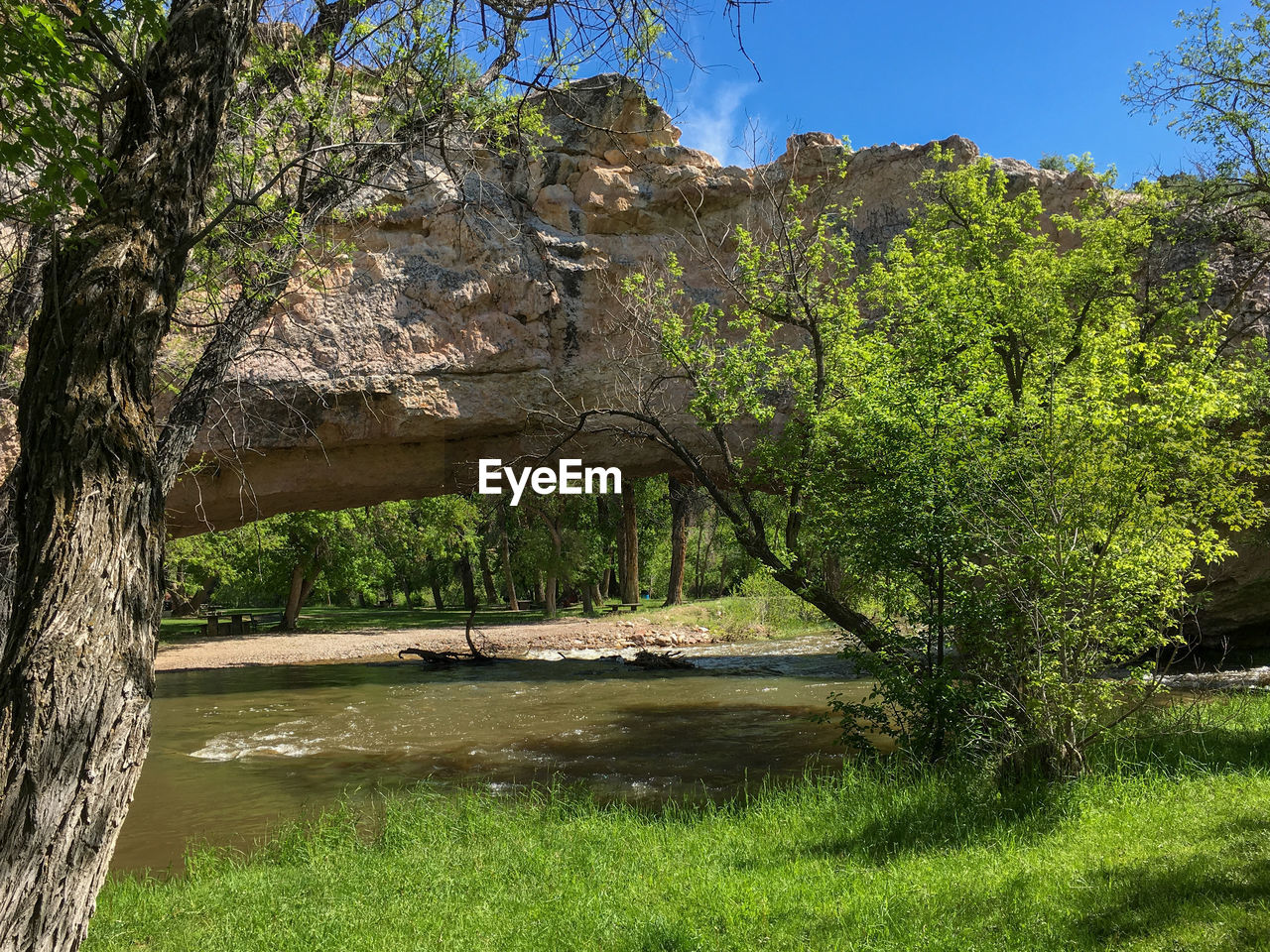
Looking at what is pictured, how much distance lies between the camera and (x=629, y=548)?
103ft

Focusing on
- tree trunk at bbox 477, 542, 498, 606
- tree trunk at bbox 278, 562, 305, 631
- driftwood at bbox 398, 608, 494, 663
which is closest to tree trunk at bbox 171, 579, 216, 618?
tree trunk at bbox 278, 562, 305, 631

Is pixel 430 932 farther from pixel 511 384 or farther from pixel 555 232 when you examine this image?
pixel 555 232

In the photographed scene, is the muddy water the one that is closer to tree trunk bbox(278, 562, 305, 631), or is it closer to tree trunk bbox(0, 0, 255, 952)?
tree trunk bbox(0, 0, 255, 952)

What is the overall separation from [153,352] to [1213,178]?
39.6 ft

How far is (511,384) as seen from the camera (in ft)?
48.4

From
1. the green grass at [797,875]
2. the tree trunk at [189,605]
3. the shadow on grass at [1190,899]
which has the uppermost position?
the shadow on grass at [1190,899]

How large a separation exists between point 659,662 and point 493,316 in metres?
7.97

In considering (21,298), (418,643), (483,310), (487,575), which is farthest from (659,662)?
(487,575)

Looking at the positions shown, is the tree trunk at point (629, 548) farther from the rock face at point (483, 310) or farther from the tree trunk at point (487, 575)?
the rock face at point (483, 310)

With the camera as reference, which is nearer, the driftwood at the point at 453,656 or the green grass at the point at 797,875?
the green grass at the point at 797,875

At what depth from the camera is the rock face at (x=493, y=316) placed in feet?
44.9

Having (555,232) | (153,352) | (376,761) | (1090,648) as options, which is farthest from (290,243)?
(555,232)

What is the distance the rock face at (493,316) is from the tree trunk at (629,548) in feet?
44.0

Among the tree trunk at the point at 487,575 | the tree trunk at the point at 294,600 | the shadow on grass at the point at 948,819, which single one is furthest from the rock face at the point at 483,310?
the tree trunk at the point at 487,575
